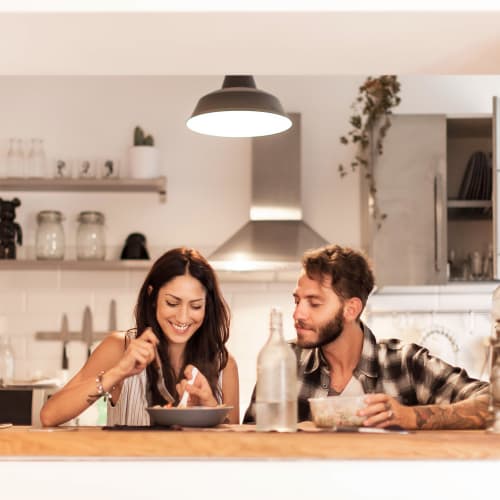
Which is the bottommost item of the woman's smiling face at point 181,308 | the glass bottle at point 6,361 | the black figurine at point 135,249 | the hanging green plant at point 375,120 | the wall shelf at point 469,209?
the glass bottle at point 6,361

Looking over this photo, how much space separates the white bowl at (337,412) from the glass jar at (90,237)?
3.04 metres

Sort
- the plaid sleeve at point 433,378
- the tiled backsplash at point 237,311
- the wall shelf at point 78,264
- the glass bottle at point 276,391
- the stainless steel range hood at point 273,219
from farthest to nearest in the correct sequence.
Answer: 1. the tiled backsplash at point 237,311
2. the wall shelf at point 78,264
3. the stainless steel range hood at point 273,219
4. the plaid sleeve at point 433,378
5. the glass bottle at point 276,391

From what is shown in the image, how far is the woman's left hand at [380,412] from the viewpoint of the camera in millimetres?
2260

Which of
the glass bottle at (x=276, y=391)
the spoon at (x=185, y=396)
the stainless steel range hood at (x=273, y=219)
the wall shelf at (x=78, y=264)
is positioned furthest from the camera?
the wall shelf at (x=78, y=264)

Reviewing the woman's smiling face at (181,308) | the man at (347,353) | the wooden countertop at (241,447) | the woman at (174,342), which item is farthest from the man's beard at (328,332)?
the wooden countertop at (241,447)

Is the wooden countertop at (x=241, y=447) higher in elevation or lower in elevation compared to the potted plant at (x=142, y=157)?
lower

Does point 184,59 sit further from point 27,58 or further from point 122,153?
point 122,153

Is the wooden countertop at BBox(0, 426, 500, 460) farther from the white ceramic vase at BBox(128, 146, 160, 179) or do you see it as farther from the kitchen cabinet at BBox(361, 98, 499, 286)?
the white ceramic vase at BBox(128, 146, 160, 179)

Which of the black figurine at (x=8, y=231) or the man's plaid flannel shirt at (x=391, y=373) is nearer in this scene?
the man's plaid flannel shirt at (x=391, y=373)

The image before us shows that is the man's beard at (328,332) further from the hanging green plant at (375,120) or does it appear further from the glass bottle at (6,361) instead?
the glass bottle at (6,361)

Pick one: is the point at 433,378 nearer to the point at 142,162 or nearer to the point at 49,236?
the point at 142,162

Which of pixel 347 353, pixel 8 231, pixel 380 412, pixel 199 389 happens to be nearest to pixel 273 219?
pixel 8 231

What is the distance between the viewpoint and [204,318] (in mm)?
3166
